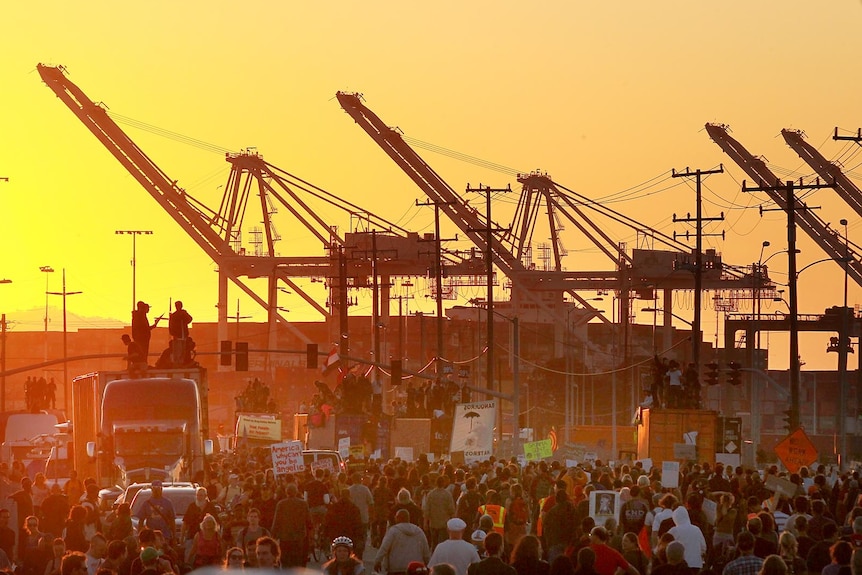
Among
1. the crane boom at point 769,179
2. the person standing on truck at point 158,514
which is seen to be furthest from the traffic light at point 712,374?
the crane boom at point 769,179

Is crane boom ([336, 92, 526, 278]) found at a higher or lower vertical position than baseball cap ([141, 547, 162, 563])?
higher

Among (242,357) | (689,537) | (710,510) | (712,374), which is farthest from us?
(712,374)

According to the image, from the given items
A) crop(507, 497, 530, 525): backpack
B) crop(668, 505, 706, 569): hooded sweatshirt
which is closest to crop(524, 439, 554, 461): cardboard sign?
crop(507, 497, 530, 525): backpack

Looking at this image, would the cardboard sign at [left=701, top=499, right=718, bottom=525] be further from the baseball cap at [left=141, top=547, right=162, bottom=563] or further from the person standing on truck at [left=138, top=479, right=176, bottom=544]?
the baseball cap at [left=141, top=547, right=162, bottom=563]

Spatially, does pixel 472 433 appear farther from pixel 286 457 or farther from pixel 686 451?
pixel 286 457

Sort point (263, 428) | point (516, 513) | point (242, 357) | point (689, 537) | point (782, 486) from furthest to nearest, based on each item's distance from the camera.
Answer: point (263, 428) → point (242, 357) → point (782, 486) → point (516, 513) → point (689, 537)

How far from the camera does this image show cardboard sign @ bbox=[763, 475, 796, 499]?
25516 mm

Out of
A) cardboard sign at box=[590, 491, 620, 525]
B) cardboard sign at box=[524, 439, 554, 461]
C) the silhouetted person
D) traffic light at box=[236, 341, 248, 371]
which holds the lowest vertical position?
cardboard sign at box=[590, 491, 620, 525]

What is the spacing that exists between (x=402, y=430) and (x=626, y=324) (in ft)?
181

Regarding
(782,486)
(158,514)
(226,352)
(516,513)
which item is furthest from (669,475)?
(226,352)

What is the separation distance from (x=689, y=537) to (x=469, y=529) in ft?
18.4

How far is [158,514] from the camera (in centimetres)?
2322

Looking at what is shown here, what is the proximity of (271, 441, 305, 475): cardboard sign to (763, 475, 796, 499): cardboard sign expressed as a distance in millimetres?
10741

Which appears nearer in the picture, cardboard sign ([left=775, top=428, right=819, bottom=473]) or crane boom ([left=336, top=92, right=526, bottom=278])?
cardboard sign ([left=775, top=428, right=819, bottom=473])
